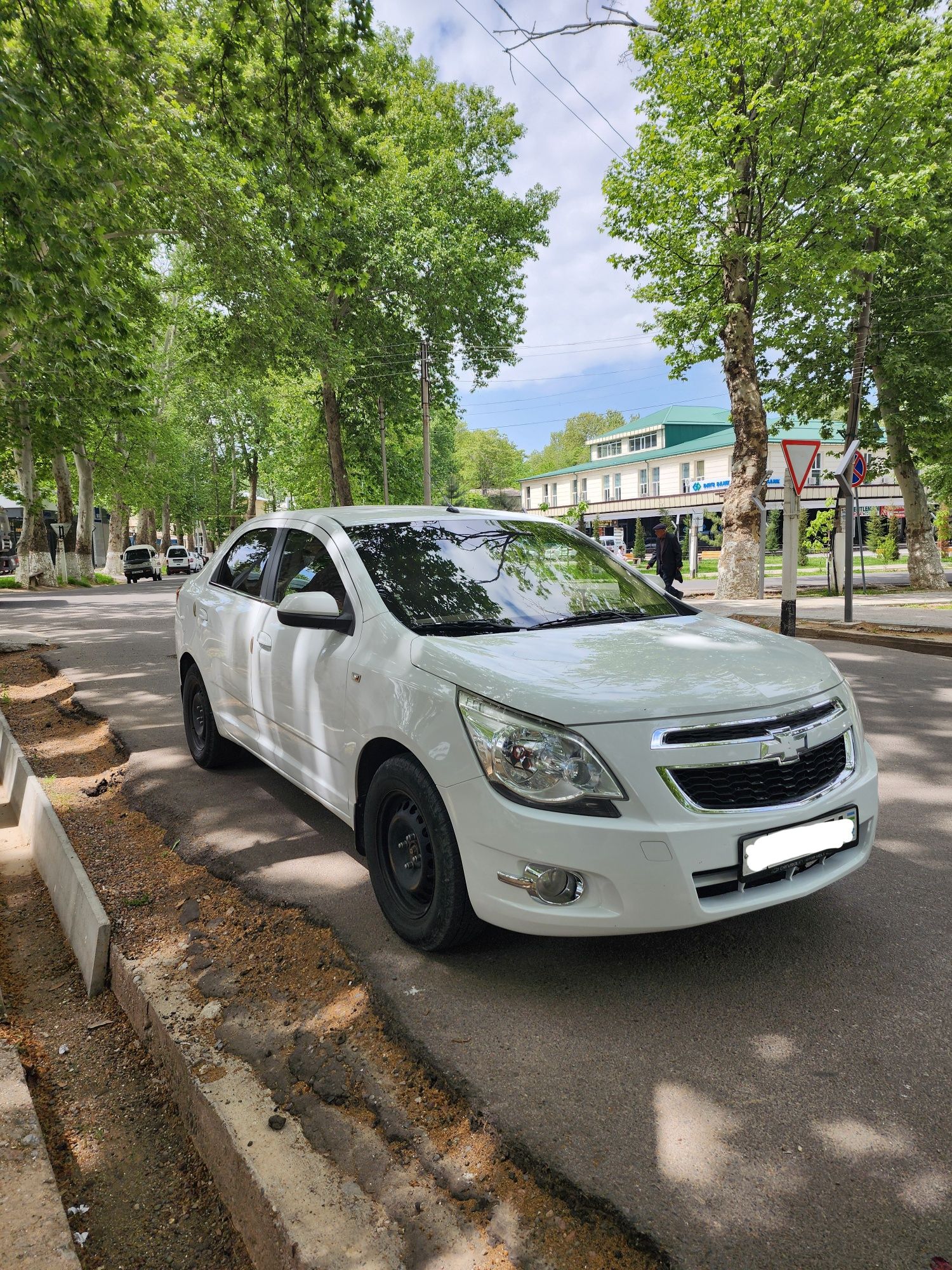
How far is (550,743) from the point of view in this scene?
2.58 meters

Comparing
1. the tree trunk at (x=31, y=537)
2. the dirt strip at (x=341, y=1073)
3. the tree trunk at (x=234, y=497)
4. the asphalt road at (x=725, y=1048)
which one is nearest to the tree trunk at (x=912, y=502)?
the asphalt road at (x=725, y=1048)

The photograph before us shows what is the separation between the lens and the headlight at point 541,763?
2.54 metres

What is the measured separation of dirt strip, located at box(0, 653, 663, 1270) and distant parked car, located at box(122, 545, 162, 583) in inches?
1583

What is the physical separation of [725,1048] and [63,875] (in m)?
2.94

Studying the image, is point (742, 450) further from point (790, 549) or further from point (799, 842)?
point (799, 842)

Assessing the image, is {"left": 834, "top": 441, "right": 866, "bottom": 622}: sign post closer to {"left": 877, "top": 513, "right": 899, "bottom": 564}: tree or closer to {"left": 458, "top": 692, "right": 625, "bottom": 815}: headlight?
{"left": 458, "top": 692, "right": 625, "bottom": 815}: headlight

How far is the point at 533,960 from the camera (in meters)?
3.00

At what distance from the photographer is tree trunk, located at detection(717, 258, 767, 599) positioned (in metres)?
17.2

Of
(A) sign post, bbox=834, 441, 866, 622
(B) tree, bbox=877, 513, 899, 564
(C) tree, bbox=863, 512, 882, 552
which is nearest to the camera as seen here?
(A) sign post, bbox=834, 441, 866, 622

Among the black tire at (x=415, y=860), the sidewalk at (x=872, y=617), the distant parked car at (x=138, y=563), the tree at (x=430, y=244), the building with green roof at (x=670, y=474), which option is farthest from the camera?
the building with green roof at (x=670, y=474)

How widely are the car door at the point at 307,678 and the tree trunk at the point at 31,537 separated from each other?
2699 cm

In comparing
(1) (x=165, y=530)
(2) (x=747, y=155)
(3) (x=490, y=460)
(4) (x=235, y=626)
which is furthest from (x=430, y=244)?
(3) (x=490, y=460)

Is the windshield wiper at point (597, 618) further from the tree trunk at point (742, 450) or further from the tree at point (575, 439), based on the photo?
the tree at point (575, 439)

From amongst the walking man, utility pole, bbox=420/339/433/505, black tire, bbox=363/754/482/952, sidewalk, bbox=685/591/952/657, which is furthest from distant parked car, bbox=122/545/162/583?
black tire, bbox=363/754/482/952
